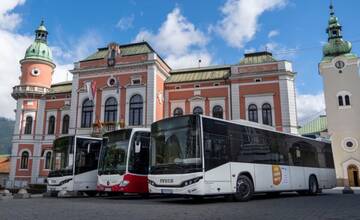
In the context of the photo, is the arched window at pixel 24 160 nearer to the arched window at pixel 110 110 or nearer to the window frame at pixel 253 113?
the arched window at pixel 110 110

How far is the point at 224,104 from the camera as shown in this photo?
32000 millimetres

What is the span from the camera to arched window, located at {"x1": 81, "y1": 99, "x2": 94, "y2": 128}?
33406mm

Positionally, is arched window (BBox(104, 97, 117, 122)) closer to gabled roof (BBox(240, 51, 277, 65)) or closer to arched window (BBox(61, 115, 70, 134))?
arched window (BBox(61, 115, 70, 134))

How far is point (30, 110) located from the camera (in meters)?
38.3

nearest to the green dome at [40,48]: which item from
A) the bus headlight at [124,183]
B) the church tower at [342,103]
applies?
the bus headlight at [124,183]

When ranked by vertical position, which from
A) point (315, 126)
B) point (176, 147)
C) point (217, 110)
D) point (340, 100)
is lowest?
point (176, 147)

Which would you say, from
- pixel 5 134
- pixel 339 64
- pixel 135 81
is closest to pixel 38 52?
pixel 135 81

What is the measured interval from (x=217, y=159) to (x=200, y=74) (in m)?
23.8

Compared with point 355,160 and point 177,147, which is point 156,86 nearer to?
point 177,147

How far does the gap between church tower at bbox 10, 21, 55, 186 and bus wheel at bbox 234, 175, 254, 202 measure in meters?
30.6

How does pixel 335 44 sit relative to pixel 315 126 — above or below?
above

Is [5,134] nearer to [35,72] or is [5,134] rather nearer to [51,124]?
[35,72]

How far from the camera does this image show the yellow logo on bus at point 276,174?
1430cm

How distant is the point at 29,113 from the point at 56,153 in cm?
2327
